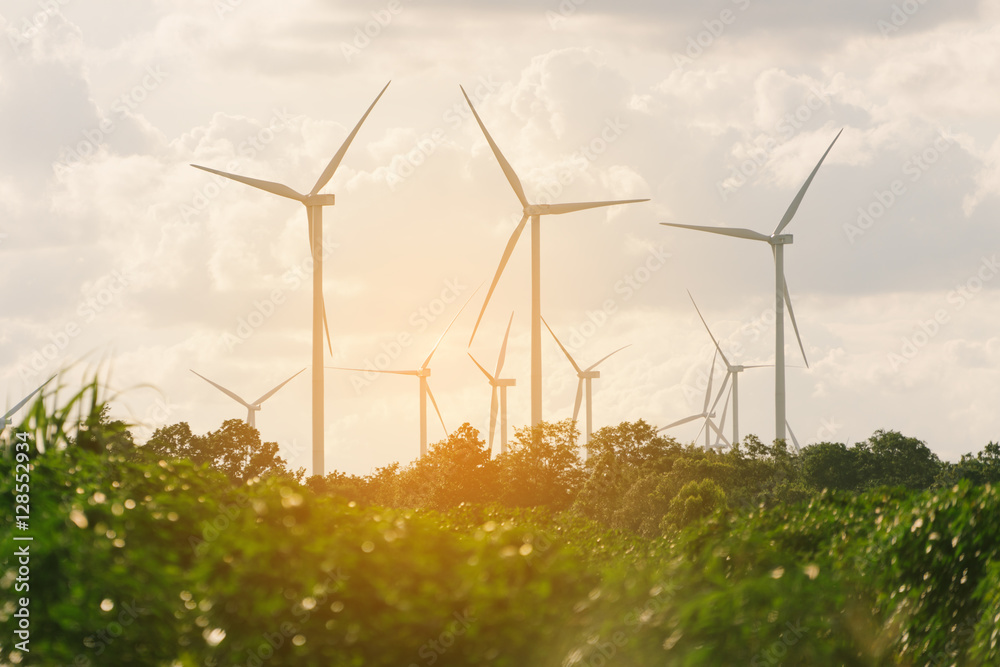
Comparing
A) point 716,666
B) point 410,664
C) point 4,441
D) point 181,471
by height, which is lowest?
point 716,666

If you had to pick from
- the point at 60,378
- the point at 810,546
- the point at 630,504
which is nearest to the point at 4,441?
the point at 60,378

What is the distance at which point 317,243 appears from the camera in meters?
86.4

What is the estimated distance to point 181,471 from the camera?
13.9m

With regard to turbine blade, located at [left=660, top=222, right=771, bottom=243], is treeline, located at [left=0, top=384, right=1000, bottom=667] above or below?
below

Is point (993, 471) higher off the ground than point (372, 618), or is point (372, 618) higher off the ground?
point (993, 471)

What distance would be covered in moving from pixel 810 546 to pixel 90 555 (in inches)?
443

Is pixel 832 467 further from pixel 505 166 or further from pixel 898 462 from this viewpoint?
pixel 505 166

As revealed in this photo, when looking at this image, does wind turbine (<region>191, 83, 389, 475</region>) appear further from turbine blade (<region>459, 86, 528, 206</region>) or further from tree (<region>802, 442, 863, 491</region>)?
tree (<region>802, 442, 863, 491</region>)

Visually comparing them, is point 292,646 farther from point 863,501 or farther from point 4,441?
point 863,501

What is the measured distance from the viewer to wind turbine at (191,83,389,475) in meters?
82.4

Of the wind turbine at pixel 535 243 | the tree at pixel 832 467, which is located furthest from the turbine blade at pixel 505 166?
the tree at pixel 832 467

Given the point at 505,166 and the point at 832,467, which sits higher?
the point at 505,166

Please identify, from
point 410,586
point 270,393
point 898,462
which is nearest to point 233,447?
point 270,393

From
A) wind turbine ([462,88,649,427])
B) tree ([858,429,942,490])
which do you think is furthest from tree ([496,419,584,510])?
tree ([858,429,942,490])
